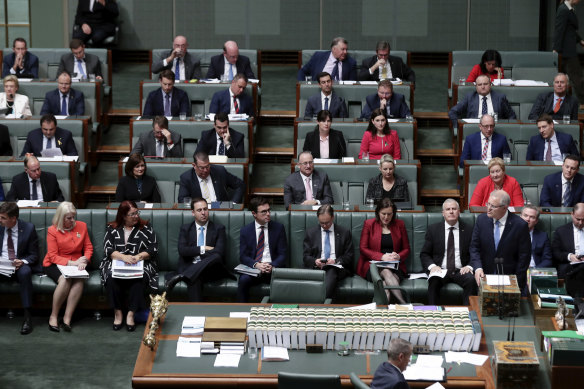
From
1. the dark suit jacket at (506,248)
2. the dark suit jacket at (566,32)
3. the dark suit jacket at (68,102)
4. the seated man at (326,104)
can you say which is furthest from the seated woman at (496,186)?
the dark suit jacket at (68,102)

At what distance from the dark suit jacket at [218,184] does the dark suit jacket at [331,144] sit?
90 cm

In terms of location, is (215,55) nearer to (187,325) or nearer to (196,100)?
(196,100)

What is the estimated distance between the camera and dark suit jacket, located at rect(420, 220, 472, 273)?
27.3 feet

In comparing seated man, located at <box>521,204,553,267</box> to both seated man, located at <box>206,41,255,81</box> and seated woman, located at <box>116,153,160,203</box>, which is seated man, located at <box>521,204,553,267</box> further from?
seated man, located at <box>206,41,255,81</box>

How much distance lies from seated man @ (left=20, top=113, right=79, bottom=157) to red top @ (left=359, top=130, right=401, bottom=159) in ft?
9.79

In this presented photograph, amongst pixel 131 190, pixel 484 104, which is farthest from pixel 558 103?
pixel 131 190

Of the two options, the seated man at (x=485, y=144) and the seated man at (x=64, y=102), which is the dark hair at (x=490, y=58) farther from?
the seated man at (x=64, y=102)

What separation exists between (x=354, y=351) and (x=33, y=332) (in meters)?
3.11

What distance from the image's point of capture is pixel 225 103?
1078 centimetres

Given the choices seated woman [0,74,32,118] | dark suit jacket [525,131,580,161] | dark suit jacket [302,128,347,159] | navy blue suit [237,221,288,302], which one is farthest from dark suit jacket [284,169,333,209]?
seated woman [0,74,32,118]

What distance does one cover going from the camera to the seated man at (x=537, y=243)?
8.28 m

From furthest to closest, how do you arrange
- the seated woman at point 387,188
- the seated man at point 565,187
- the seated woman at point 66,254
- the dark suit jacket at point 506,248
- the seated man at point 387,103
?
the seated man at point 387,103 → the seated woman at point 387,188 → the seated man at point 565,187 → the seated woman at point 66,254 → the dark suit jacket at point 506,248

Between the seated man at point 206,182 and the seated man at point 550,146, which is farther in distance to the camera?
the seated man at point 550,146

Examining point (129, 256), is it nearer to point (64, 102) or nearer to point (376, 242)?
point (376, 242)
